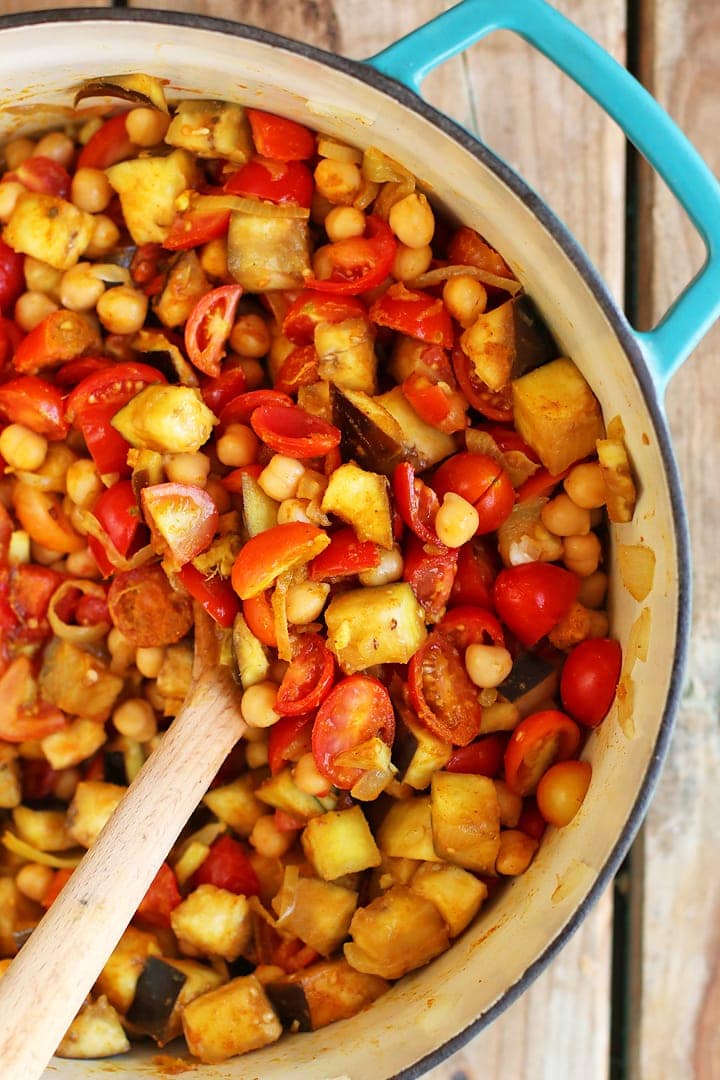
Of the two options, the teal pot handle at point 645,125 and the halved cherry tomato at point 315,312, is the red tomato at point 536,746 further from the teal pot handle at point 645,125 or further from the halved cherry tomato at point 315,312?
the halved cherry tomato at point 315,312

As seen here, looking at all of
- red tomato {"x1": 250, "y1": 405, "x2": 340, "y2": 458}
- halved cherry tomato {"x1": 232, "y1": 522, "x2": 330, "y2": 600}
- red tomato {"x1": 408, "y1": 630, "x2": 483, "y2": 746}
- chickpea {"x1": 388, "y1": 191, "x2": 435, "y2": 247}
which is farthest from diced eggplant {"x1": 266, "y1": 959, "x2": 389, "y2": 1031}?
chickpea {"x1": 388, "y1": 191, "x2": 435, "y2": 247}

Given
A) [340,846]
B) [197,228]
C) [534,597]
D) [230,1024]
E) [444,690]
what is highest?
[197,228]

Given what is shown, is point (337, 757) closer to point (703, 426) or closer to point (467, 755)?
point (467, 755)

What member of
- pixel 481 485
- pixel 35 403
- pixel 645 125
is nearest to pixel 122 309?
pixel 35 403

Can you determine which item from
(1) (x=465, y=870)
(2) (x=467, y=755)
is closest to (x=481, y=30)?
(2) (x=467, y=755)

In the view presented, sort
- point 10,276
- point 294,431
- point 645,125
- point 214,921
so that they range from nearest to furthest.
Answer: point 645,125 < point 294,431 < point 214,921 < point 10,276

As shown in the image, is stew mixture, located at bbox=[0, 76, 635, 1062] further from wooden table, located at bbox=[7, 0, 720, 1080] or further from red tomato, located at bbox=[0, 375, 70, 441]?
wooden table, located at bbox=[7, 0, 720, 1080]

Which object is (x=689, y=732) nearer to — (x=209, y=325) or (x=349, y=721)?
(x=349, y=721)
